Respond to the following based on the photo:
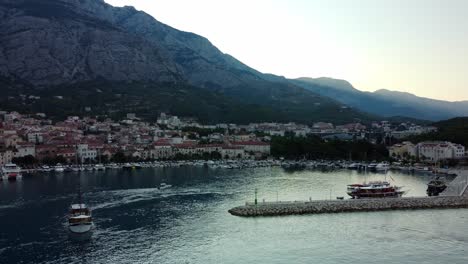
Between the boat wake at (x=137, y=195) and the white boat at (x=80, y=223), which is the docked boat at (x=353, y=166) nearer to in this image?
the boat wake at (x=137, y=195)

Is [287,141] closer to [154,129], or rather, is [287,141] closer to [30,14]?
[154,129]

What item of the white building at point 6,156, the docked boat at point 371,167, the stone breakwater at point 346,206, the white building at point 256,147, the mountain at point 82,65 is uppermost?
the mountain at point 82,65

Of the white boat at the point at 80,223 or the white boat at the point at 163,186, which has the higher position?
the white boat at the point at 163,186

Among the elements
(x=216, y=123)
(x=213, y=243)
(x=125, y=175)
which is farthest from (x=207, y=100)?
(x=213, y=243)

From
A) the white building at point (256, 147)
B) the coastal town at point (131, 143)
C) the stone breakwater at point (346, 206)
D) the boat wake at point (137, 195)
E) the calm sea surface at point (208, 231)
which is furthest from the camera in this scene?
the white building at point (256, 147)

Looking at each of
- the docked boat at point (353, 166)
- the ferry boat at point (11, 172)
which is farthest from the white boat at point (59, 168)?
the docked boat at point (353, 166)

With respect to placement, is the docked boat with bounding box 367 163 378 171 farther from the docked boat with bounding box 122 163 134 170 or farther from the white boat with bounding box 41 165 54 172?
the white boat with bounding box 41 165 54 172

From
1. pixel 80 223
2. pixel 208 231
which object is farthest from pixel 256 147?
pixel 80 223

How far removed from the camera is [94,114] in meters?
108

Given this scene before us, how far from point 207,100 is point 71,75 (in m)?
34.9

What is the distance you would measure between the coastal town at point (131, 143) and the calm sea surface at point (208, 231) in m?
26.6

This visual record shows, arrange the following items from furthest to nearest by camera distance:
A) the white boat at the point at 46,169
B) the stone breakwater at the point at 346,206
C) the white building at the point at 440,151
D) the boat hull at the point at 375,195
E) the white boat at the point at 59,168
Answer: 1. the white building at the point at 440,151
2. the white boat at the point at 46,169
3. the white boat at the point at 59,168
4. the boat hull at the point at 375,195
5. the stone breakwater at the point at 346,206

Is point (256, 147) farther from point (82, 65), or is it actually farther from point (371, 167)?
point (82, 65)

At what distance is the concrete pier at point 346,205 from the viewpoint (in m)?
34.5
